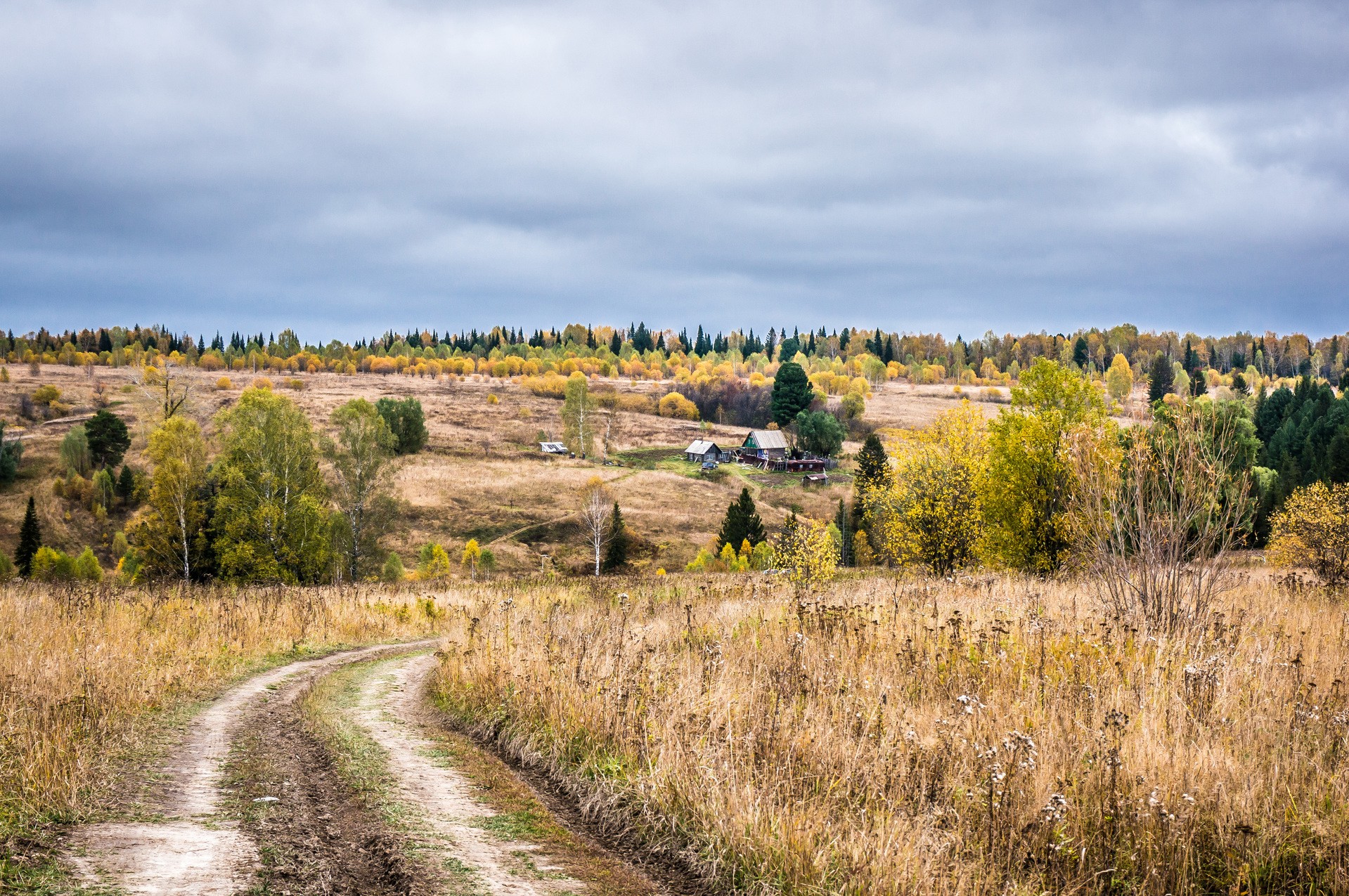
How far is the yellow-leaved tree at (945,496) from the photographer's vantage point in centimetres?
3008

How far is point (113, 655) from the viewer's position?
11.0 m

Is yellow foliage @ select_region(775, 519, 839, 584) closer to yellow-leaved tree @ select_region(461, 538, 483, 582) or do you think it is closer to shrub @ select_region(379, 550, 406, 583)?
shrub @ select_region(379, 550, 406, 583)

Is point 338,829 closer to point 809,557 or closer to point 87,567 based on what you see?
point 809,557

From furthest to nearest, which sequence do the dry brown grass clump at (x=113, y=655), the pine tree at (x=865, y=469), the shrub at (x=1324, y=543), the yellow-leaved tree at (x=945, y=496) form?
the pine tree at (x=865, y=469), the yellow-leaved tree at (x=945, y=496), the shrub at (x=1324, y=543), the dry brown grass clump at (x=113, y=655)

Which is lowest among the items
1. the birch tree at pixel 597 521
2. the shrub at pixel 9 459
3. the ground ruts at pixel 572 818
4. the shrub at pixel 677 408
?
the birch tree at pixel 597 521

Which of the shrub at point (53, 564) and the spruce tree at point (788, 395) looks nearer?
the shrub at point (53, 564)

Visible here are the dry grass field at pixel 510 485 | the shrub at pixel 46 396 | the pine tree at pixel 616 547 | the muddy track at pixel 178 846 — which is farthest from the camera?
the shrub at pixel 46 396

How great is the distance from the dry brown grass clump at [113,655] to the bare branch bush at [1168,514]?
11.4 meters

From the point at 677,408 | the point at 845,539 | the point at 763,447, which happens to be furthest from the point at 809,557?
the point at 677,408

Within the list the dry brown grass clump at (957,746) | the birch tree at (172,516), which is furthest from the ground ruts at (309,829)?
the birch tree at (172,516)

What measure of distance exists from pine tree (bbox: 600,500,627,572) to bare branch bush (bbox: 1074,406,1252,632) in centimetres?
5506

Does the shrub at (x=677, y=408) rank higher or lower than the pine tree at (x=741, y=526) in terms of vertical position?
higher

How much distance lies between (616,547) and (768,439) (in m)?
46.3

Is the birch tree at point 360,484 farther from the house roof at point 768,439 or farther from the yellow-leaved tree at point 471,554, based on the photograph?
the house roof at point 768,439
